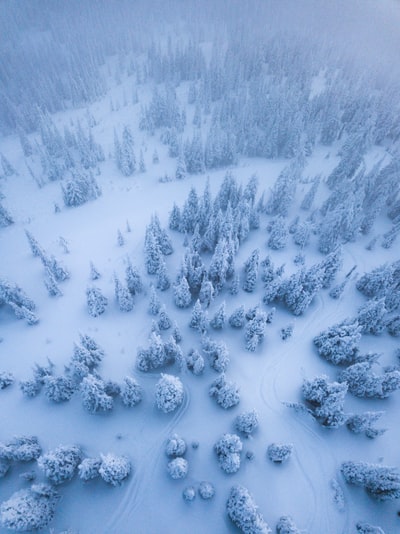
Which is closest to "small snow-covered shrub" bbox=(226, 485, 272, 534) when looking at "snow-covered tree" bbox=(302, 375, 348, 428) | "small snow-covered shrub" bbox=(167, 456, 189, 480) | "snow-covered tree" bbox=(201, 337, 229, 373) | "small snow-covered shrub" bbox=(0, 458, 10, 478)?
"small snow-covered shrub" bbox=(167, 456, 189, 480)

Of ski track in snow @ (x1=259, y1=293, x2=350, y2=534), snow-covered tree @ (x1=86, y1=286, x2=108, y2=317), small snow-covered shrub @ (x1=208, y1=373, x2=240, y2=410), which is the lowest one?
ski track in snow @ (x1=259, y1=293, x2=350, y2=534)

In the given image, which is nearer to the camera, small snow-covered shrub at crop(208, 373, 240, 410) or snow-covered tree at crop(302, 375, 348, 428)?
snow-covered tree at crop(302, 375, 348, 428)

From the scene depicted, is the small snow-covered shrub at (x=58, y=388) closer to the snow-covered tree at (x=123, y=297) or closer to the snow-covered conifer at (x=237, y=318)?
the snow-covered tree at (x=123, y=297)

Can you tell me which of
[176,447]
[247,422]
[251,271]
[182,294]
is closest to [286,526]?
[247,422]

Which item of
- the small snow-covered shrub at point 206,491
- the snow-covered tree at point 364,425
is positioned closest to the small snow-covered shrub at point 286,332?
the snow-covered tree at point 364,425

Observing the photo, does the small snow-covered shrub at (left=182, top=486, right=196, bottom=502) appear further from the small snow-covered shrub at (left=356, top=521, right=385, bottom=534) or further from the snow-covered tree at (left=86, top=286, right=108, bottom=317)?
the snow-covered tree at (left=86, top=286, right=108, bottom=317)

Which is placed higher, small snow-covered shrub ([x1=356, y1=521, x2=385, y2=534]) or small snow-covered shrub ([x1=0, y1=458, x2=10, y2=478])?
small snow-covered shrub ([x1=0, y1=458, x2=10, y2=478])

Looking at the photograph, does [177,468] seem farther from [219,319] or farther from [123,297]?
[123,297]
